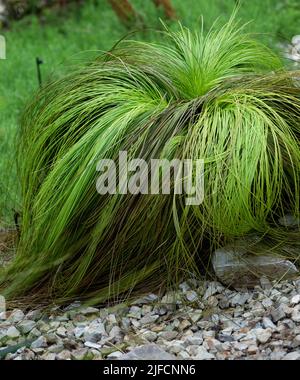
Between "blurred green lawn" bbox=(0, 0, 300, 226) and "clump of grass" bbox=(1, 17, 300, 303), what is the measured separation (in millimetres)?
1695

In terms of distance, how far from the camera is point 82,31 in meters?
6.82

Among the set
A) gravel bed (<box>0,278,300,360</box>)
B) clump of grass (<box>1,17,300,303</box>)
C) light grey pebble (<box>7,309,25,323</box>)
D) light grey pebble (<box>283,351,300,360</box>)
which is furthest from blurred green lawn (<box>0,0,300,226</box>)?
light grey pebble (<box>283,351,300,360</box>)

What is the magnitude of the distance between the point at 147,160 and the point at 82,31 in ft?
12.2

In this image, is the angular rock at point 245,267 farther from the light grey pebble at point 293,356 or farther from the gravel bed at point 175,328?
the light grey pebble at point 293,356

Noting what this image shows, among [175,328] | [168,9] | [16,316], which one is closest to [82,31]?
[168,9]

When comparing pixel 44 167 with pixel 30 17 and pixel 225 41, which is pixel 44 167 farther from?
pixel 30 17

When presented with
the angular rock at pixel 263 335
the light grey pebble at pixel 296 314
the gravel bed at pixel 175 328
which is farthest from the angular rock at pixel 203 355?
the light grey pebble at pixel 296 314

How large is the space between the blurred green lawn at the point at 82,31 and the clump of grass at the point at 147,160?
5.56ft

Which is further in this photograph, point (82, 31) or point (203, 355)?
point (82, 31)

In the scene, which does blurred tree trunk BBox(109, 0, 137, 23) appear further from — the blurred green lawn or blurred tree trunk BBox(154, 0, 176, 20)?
blurred tree trunk BBox(154, 0, 176, 20)

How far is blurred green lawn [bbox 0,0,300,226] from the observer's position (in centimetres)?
589

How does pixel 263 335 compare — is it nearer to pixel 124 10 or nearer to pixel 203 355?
pixel 203 355

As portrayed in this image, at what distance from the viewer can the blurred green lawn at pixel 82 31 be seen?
5.89 meters

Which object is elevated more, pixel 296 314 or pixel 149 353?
pixel 296 314
